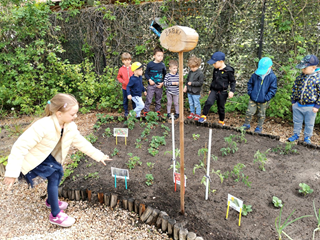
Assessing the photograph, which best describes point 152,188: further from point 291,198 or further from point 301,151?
point 301,151

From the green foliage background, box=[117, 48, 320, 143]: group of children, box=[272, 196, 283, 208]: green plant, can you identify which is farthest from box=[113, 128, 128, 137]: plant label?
box=[272, 196, 283, 208]: green plant

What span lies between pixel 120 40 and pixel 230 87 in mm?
3344

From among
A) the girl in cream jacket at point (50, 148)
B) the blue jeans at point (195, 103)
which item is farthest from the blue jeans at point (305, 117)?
the girl in cream jacket at point (50, 148)

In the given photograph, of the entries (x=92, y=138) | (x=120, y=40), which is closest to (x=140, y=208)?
(x=92, y=138)

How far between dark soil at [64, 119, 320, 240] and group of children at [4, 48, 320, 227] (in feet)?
1.91

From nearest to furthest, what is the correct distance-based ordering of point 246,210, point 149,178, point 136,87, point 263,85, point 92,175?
point 246,210
point 149,178
point 92,175
point 263,85
point 136,87

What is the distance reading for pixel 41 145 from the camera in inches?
92.4

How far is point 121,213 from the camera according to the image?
109 inches

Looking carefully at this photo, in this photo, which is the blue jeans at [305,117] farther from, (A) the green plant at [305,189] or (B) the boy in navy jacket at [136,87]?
(B) the boy in navy jacket at [136,87]

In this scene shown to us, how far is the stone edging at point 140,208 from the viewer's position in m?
2.36

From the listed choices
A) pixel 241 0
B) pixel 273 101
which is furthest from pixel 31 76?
pixel 273 101

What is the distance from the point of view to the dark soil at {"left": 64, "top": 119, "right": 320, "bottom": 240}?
2.44 metres

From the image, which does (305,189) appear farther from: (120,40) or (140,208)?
(120,40)

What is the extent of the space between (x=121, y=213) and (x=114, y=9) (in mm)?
Result: 5389
